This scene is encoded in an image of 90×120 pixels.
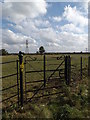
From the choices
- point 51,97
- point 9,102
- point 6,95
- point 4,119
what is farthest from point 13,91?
point 4,119

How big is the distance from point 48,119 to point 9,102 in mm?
2254

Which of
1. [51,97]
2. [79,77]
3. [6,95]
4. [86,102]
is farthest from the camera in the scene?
[79,77]

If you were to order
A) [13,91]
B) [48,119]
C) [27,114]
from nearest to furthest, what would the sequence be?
[48,119], [27,114], [13,91]

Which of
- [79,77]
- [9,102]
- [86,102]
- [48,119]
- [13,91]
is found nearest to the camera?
[48,119]

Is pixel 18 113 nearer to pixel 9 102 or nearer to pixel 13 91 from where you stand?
pixel 9 102

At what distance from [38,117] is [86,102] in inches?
75.3

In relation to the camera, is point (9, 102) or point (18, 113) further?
point (9, 102)

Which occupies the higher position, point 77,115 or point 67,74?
point 67,74

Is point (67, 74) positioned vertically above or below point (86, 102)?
above

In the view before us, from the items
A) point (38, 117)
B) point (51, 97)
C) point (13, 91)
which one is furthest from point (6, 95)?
point (38, 117)

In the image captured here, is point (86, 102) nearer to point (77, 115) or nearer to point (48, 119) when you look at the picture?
point (77, 115)

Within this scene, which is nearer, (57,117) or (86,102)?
(57,117)

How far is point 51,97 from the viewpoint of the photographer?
5.86m

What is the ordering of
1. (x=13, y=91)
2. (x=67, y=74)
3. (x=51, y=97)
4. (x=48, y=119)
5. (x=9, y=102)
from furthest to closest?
(x=67, y=74) < (x=13, y=91) < (x=51, y=97) < (x=9, y=102) < (x=48, y=119)
